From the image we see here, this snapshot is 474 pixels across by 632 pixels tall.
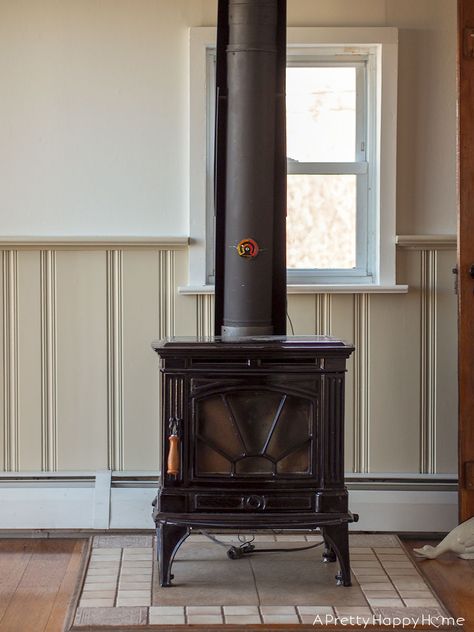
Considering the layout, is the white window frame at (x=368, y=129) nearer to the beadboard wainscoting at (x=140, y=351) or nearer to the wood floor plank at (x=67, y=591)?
the beadboard wainscoting at (x=140, y=351)

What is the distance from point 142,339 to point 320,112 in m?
1.17

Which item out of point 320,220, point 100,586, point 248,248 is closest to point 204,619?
point 100,586

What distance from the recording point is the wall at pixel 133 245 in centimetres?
360

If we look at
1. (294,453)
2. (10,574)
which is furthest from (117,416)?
(294,453)

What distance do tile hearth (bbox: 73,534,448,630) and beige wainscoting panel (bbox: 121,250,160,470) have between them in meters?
0.44

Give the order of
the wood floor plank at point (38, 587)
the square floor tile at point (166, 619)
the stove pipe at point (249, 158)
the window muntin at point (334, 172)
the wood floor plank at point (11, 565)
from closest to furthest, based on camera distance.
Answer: the square floor tile at point (166, 619) → the wood floor plank at point (38, 587) → the wood floor plank at point (11, 565) → the stove pipe at point (249, 158) → the window muntin at point (334, 172)

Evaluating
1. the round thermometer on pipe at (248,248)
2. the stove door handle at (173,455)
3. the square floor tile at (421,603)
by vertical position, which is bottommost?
the square floor tile at (421,603)

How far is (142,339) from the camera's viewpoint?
3.64m

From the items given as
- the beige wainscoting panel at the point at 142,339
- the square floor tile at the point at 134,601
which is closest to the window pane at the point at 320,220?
the beige wainscoting panel at the point at 142,339

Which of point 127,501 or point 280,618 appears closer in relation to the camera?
point 280,618

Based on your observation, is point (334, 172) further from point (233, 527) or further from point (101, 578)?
point (101, 578)

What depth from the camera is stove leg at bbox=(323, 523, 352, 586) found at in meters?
2.91

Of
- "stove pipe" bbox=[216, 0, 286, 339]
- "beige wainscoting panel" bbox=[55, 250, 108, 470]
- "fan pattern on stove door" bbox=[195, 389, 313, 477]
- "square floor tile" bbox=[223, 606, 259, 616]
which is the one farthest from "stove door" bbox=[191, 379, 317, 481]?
"beige wainscoting panel" bbox=[55, 250, 108, 470]

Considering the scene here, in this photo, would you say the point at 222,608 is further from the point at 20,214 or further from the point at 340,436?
Answer: the point at 20,214
